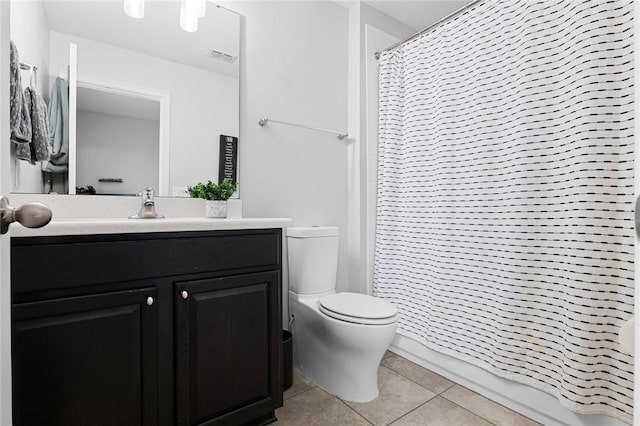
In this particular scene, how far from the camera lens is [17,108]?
1.23m

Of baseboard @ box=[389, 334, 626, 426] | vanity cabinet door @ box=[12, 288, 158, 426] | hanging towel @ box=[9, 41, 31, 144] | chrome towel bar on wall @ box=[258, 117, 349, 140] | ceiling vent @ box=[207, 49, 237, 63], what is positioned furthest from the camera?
chrome towel bar on wall @ box=[258, 117, 349, 140]

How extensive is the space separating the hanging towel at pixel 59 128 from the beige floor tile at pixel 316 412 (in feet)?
5.03

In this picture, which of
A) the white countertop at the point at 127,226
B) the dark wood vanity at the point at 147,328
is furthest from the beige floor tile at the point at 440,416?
the white countertop at the point at 127,226

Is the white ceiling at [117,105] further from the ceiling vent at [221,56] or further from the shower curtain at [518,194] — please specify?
the shower curtain at [518,194]

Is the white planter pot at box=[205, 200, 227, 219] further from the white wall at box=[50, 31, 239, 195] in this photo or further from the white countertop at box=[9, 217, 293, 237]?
the white countertop at box=[9, 217, 293, 237]

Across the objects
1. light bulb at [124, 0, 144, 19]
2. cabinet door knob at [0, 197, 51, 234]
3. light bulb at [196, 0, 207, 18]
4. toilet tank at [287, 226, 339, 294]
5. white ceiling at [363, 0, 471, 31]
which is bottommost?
toilet tank at [287, 226, 339, 294]

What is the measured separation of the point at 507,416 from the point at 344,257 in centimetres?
125

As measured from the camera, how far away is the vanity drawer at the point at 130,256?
995 mm

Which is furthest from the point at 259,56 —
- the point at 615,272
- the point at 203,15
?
the point at 615,272

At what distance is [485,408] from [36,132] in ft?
7.81

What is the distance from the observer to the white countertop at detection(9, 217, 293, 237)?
996 mm

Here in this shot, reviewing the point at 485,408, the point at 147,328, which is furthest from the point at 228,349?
the point at 485,408

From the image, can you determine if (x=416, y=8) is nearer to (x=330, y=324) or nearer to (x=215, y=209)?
(x=215, y=209)

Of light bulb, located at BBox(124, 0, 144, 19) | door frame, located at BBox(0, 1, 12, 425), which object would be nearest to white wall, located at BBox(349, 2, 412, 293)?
light bulb, located at BBox(124, 0, 144, 19)
